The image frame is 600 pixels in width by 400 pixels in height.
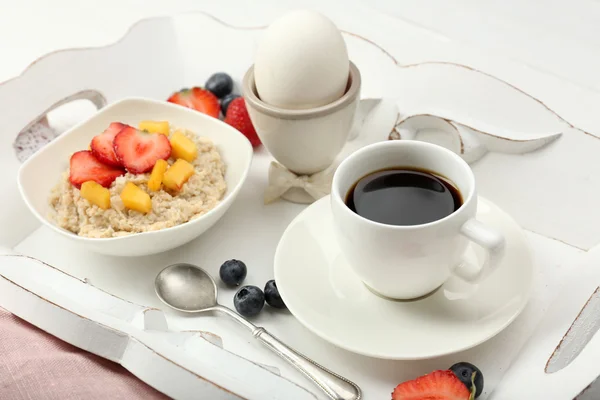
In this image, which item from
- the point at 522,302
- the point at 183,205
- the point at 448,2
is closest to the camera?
the point at 522,302

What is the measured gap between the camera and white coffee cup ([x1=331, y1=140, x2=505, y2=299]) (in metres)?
0.96

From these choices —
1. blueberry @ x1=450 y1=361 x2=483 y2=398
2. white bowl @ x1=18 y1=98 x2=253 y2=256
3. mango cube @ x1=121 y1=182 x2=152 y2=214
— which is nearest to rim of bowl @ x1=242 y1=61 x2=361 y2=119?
white bowl @ x1=18 y1=98 x2=253 y2=256

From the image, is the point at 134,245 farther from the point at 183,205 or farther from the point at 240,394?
the point at 240,394

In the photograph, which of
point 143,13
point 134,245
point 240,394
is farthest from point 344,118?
point 143,13

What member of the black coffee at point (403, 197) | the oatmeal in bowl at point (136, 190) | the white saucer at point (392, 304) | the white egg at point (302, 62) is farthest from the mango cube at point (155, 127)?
the black coffee at point (403, 197)

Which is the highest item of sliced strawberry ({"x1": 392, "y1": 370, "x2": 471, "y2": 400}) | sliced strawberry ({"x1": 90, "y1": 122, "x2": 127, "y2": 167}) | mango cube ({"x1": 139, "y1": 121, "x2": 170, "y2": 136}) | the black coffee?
the black coffee

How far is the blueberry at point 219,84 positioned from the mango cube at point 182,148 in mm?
357

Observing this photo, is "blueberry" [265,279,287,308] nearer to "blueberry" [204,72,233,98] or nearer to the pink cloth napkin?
the pink cloth napkin

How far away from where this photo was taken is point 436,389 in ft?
3.00

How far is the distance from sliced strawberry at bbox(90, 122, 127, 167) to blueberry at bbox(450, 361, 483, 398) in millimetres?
706

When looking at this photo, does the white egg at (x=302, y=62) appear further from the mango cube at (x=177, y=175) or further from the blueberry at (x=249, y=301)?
the blueberry at (x=249, y=301)

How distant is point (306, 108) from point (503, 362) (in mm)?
540

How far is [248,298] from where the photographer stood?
1.13 meters

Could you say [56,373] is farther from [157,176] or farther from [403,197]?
[403,197]
